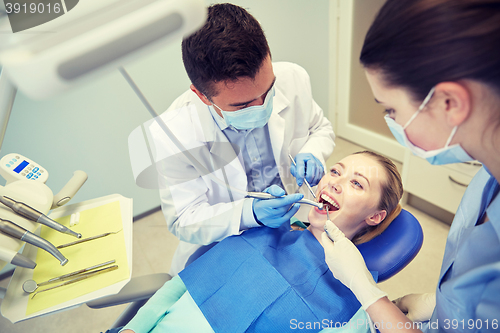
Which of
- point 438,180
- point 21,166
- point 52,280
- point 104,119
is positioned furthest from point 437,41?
point 104,119

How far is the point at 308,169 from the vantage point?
1.33 meters

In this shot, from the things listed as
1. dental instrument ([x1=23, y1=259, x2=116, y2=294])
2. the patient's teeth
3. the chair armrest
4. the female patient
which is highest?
dental instrument ([x1=23, y1=259, x2=116, y2=294])

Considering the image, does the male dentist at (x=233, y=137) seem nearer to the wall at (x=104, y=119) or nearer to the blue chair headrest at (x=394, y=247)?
the blue chair headrest at (x=394, y=247)

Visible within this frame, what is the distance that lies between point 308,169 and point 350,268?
1.53 ft

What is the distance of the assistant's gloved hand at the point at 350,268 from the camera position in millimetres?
896

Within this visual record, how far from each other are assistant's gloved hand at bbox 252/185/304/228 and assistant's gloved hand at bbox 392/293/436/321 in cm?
49

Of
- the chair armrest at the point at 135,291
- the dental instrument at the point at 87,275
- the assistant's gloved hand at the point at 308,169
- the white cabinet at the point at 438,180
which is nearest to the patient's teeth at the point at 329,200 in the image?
the assistant's gloved hand at the point at 308,169

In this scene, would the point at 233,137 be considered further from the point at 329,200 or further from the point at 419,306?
the point at 419,306

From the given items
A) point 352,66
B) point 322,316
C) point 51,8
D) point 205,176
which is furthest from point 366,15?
point 51,8

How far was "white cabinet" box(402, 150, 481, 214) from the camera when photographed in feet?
6.19

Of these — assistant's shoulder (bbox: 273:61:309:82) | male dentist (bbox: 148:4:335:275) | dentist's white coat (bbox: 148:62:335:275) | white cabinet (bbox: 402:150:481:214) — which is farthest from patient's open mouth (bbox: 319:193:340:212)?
white cabinet (bbox: 402:150:481:214)

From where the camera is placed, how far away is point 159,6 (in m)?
0.34

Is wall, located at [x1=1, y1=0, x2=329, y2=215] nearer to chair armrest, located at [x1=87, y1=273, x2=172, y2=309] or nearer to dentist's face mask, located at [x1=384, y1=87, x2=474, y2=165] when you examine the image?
chair armrest, located at [x1=87, y1=273, x2=172, y2=309]

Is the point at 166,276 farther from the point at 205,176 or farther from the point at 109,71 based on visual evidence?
the point at 109,71
